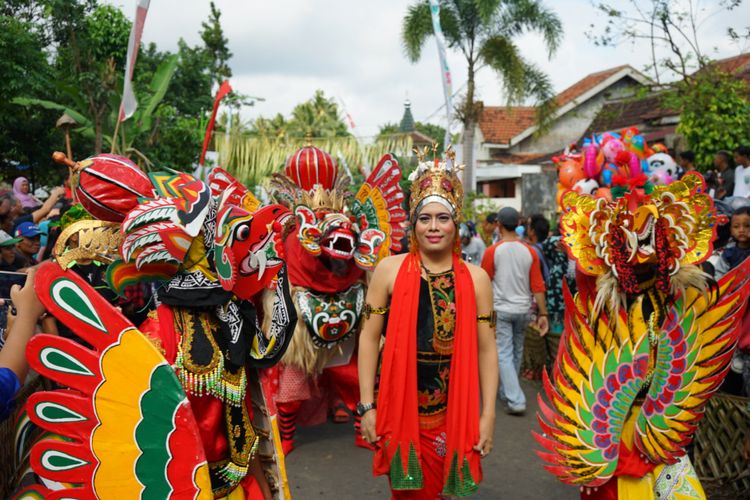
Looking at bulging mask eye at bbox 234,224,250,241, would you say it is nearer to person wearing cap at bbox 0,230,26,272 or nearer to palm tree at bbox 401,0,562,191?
person wearing cap at bbox 0,230,26,272

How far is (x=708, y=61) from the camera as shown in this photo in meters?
10.3

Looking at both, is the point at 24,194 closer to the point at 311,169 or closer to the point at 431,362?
the point at 311,169

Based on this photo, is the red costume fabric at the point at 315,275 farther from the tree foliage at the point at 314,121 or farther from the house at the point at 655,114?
the tree foliage at the point at 314,121

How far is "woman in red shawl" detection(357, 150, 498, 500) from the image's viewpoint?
3.01 m

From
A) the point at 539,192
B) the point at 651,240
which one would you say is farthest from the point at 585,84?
the point at 651,240

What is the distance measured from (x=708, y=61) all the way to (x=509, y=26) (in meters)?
8.60

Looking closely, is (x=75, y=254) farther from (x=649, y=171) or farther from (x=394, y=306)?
(x=649, y=171)

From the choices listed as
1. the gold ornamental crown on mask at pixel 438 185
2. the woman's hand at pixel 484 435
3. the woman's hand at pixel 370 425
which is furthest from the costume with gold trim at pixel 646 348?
the woman's hand at pixel 370 425

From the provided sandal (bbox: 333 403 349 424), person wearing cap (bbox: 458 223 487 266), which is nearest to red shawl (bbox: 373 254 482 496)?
sandal (bbox: 333 403 349 424)

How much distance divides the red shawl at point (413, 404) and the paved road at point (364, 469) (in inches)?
60.8

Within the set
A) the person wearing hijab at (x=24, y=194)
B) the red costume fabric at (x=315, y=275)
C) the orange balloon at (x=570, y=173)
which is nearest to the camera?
the red costume fabric at (x=315, y=275)

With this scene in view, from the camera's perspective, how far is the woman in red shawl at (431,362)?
3.01 meters

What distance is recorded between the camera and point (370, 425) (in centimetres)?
307

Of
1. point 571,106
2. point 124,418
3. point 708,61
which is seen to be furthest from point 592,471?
point 571,106
